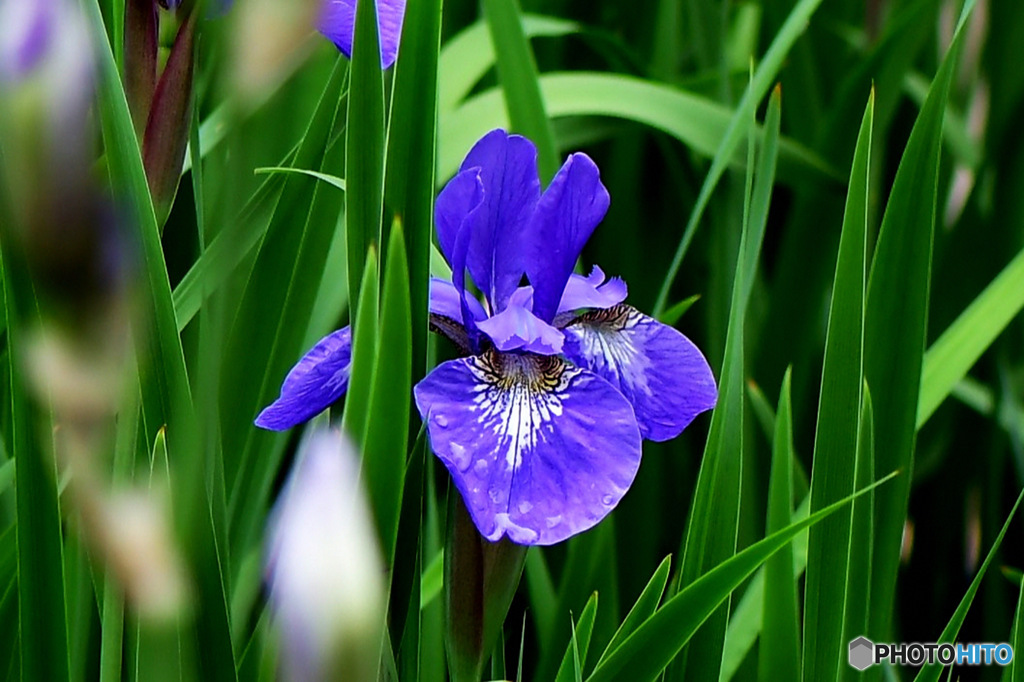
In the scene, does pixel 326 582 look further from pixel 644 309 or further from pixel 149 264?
pixel 644 309

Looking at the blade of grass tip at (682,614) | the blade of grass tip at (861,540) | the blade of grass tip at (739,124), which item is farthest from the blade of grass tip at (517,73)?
the blade of grass tip at (682,614)

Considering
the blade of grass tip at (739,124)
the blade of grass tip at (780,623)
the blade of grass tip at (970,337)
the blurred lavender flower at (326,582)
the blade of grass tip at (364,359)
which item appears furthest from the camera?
the blade of grass tip at (970,337)

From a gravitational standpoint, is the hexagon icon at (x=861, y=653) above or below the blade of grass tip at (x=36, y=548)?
below

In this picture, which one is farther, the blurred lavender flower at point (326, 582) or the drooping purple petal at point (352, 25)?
the drooping purple petal at point (352, 25)

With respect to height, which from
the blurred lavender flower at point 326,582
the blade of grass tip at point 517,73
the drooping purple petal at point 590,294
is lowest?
the blurred lavender flower at point 326,582

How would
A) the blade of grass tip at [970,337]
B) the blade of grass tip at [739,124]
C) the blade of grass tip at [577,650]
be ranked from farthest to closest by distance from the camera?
the blade of grass tip at [970,337] → the blade of grass tip at [739,124] → the blade of grass tip at [577,650]

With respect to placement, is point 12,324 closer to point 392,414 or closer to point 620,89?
point 392,414

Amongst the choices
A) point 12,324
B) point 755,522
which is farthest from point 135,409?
point 755,522

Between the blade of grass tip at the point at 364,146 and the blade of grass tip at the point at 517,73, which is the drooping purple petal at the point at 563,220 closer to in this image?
the blade of grass tip at the point at 364,146
